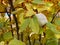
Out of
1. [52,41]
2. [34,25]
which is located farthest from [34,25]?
[52,41]

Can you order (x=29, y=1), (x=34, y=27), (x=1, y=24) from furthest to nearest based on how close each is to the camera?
(x=1, y=24) < (x=29, y=1) < (x=34, y=27)

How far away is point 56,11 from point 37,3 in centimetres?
18

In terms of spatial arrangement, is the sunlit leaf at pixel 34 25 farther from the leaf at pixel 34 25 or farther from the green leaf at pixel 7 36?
the green leaf at pixel 7 36

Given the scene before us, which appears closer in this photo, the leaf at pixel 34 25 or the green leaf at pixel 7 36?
the leaf at pixel 34 25

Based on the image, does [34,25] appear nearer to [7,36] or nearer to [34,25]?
[34,25]

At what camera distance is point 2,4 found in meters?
0.97

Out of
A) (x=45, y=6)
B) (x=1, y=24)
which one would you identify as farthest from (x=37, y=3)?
(x=1, y=24)

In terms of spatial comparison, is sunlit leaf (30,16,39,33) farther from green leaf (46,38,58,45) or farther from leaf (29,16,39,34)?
green leaf (46,38,58,45)

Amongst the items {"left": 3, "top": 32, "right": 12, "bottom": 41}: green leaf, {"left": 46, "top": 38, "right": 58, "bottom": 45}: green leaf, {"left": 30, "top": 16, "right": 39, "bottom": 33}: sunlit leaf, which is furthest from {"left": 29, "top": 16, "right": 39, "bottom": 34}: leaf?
{"left": 3, "top": 32, "right": 12, "bottom": 41}: green leaf

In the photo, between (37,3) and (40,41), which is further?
(40,41)

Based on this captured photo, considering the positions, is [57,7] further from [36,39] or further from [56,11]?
[36,39]

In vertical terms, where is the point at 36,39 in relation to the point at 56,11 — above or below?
below

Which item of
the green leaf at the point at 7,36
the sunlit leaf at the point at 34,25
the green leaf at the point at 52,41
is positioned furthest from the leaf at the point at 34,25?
the green leaf at the point at 7,36

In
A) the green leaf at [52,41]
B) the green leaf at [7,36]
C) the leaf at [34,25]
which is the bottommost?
the green leaf at [7,36]
